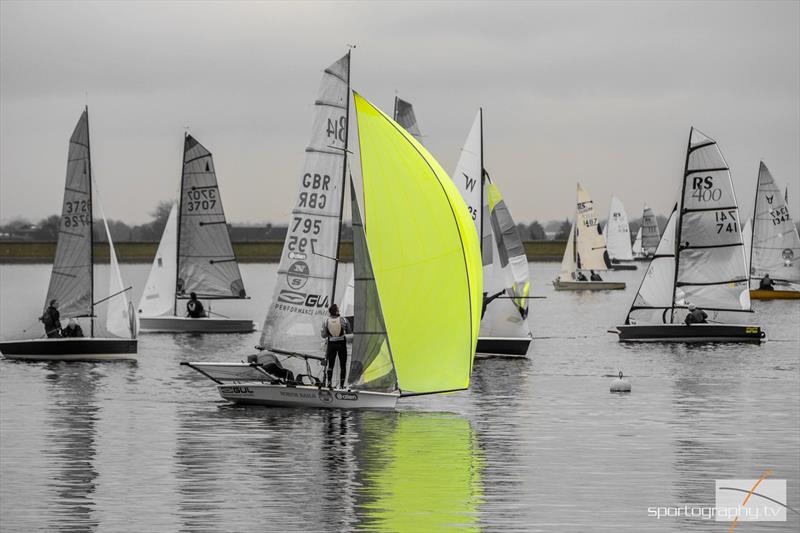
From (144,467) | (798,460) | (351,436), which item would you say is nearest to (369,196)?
(351,436)

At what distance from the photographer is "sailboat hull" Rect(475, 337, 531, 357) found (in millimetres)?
42188

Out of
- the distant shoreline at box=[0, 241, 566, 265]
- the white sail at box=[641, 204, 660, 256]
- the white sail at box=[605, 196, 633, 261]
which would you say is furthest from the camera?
the distant shoreline at box=[0, 241, 566, 265]

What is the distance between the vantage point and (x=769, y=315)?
72.9 metres

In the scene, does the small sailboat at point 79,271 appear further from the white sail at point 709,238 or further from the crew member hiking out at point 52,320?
the white sail at point 709,238

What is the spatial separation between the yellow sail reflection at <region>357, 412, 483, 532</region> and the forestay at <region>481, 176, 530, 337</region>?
12544 mm

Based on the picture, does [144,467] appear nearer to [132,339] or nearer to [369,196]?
[369,196]

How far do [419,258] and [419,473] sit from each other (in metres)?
6.49

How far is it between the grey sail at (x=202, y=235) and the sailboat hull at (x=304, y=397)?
24691 mm

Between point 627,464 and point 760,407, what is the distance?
10.1m

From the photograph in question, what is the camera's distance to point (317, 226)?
92.3 feet

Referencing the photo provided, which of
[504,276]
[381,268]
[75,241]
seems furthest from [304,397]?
[75,241]

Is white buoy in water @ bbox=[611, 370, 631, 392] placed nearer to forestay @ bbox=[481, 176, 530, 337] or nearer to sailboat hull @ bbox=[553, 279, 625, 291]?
forestay @ bbox=[481, 176, 530, 337]

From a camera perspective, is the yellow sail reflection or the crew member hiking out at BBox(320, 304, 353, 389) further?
the crew member hiking out at BBox(320, 304, 353, 389)

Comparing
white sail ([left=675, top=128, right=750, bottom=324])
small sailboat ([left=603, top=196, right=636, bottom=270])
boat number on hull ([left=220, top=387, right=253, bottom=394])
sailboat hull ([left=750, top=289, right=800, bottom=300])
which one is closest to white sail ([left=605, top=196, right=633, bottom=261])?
small sailboat ([left=603, top=196, right=636, bottom=270])
